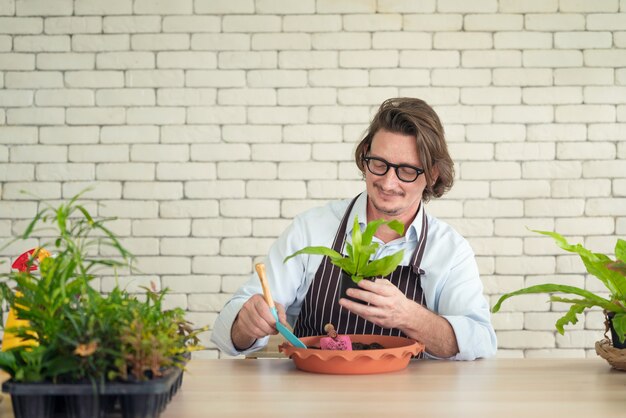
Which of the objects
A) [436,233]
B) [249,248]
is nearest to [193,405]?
[436,233]

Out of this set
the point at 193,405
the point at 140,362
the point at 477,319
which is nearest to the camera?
the point at 140,362

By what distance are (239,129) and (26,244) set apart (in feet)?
3.81

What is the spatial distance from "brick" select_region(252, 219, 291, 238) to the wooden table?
1559mm

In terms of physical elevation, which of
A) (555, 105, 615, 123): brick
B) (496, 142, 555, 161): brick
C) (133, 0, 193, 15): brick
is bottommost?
(496, 142, 555, 161): brick

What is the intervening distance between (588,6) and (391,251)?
1.82 meters

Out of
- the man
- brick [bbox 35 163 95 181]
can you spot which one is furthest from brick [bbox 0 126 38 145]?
the man

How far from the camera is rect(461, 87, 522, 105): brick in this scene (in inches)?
142

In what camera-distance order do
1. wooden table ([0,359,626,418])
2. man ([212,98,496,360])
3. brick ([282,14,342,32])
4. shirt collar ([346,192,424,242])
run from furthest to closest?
1. brick ([282,14,342,32])
2. shirt collar ([346,192,424,242])
3. man ([212,98,496,360])
4. wooden table ([0,359,626,418])

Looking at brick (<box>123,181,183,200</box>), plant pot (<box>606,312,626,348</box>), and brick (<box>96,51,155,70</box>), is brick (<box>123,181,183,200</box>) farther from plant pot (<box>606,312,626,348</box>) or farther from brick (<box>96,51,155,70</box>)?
plant pot (<box>606,312,626,348</box>)

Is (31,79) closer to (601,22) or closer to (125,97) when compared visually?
(125,97)

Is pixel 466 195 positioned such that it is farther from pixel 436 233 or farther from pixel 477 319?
pixel 477 319

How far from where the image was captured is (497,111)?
3.62 m

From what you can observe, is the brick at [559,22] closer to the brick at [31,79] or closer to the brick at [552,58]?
the brick at [552,58]

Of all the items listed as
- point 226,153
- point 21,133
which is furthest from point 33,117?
point 226,153
